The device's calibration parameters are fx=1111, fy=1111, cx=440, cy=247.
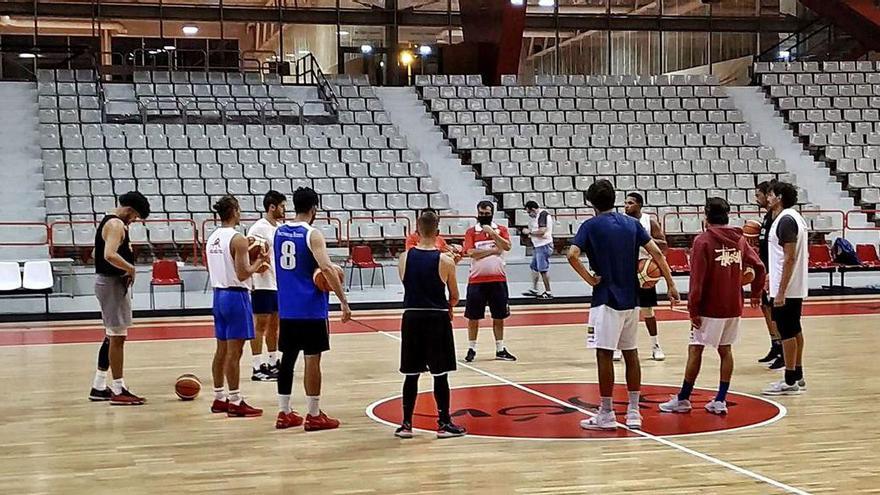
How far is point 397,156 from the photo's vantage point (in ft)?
77.3

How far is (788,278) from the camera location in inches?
369

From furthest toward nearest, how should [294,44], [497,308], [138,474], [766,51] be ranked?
1. [766,51]
2. [294,44]
3. [497,308]
4. [138,474]

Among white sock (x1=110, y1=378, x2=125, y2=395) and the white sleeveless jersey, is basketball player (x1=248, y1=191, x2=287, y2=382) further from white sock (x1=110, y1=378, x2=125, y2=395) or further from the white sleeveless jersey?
white sock (x1=110, y1=378, x2=125, y2=395)

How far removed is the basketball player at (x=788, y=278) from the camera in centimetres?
941

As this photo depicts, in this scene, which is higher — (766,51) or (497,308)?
(766,51)

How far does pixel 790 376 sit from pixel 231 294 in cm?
484

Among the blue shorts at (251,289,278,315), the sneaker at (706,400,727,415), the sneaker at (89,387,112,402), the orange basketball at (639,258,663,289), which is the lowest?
the sneaker at (706,400,727,415)

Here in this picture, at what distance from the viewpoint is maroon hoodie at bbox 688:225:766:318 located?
8484 millimetres

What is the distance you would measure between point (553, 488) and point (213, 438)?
2.77 metres

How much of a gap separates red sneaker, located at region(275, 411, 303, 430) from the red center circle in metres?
0.66

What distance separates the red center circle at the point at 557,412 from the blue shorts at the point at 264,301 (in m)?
1.65

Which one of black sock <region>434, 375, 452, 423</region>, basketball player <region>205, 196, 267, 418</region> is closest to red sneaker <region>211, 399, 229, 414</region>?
basketball player <region>205, 196, 267, 418</region>

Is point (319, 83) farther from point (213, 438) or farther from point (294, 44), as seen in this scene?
point (213, 438)

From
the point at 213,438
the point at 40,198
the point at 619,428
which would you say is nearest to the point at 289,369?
the point at 213,438
